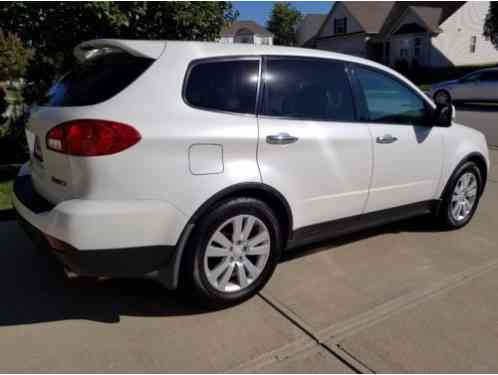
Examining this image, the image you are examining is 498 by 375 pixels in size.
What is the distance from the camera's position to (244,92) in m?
3.18

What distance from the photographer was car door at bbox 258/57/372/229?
325 cm

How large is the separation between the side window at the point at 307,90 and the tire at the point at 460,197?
155 cm

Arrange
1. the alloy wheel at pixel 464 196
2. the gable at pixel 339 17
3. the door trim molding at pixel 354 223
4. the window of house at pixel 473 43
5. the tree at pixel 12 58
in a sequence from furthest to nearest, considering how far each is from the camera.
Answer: the gable at pixel 339 17 → the window of house at pixel 473 43 → the tree at pixel 12 58 → the alloy wheel at pixel 464 196 → the door trim molding at pixel 354 223

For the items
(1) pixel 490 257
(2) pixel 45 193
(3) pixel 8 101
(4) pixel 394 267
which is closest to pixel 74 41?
(3) pixel 8 101

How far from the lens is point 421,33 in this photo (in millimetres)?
36062

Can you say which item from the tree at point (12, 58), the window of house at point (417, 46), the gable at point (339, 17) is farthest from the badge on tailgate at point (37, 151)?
the gable at point (339, 17)

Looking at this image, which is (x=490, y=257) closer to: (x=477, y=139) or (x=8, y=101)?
(x=477, y=139)

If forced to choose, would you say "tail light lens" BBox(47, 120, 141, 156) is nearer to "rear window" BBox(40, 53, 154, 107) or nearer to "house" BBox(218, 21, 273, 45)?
"rear window" BBox(40, 53, 154, 107)

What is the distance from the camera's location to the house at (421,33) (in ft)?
118

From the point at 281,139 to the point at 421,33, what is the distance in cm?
3700

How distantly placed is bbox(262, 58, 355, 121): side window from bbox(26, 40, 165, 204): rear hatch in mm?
811

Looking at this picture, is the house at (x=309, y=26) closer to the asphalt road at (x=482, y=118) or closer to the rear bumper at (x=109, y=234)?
the asphalt road at (x=482, y=118)

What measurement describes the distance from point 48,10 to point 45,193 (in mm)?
3876

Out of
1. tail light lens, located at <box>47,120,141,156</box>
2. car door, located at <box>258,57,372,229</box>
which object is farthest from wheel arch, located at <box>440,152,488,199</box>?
tail light lens, located at <box>47,120,141,156</box>
